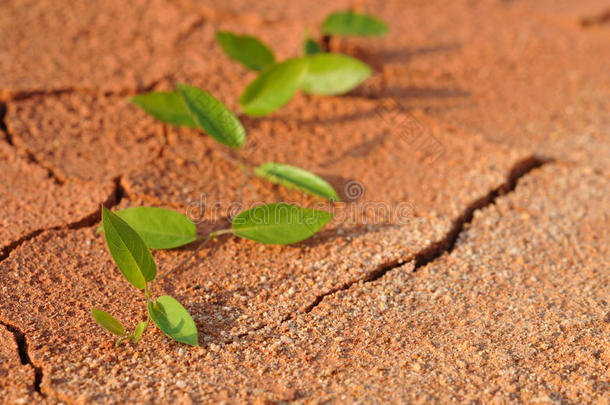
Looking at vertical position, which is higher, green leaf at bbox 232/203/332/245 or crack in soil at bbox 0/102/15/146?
crack in soil at bbox 0/102/15/146

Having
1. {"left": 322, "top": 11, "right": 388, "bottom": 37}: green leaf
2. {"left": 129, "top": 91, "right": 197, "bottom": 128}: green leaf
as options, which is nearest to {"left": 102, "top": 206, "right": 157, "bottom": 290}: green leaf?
{"left": 129, "top": 91, "right": 197, "bottom": 128}: green leaf

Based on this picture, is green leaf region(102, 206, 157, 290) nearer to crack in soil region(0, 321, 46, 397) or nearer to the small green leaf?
the small green leaf

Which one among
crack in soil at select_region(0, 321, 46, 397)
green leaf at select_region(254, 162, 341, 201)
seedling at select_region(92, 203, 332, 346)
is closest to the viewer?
crack in soil at select_region(0, 321, 46, 397)

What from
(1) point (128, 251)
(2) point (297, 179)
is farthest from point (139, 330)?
(2) point (297, 179)

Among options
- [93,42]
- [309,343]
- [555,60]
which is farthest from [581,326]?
[93,42]

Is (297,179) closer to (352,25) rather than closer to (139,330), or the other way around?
(139,330)

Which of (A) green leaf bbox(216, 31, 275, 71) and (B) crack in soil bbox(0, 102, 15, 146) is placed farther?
(A) green leaf bbox(216, 31, 275, 71)
